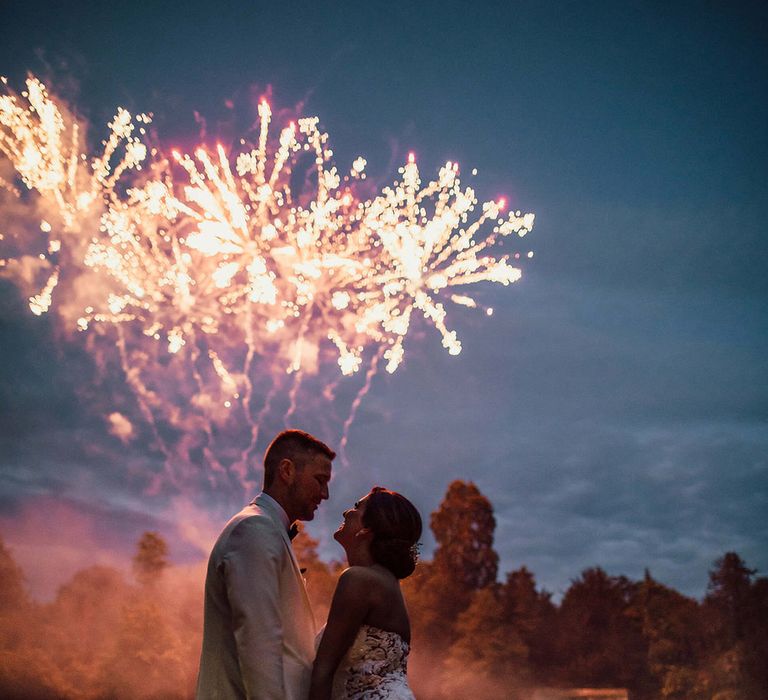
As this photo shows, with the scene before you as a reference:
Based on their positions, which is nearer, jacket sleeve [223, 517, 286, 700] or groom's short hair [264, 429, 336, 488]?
jacket sleeve [223, 517, 286, 700]

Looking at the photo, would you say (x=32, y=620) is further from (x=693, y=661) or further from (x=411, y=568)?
(x=411, y=568)

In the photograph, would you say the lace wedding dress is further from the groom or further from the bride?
the groom

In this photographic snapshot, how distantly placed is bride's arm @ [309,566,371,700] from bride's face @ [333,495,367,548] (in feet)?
1.09

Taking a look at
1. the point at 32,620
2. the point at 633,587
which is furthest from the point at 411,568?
the point at 633,587

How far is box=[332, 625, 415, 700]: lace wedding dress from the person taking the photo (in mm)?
5656

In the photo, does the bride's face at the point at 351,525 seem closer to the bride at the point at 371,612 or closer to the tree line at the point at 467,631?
the bride at the point at 371,612

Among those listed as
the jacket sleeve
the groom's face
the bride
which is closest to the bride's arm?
the bride

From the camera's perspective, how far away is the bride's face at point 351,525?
19.9 ft

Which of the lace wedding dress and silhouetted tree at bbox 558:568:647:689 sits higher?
silhouetted tree at bbox 558:568:647:689

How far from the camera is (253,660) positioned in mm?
4676

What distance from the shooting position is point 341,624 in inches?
220

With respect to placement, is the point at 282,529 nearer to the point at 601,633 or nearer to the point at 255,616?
the point at 255,616

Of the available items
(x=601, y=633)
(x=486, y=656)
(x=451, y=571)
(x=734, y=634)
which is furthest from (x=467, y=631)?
(x=734, y=634)

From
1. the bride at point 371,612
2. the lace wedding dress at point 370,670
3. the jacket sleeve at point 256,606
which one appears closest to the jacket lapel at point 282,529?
the jacket sleeve at point 256,606
